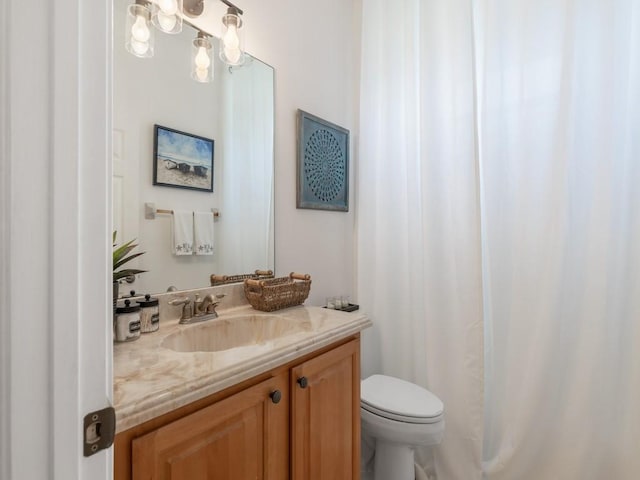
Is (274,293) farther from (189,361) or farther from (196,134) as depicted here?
(196,134)

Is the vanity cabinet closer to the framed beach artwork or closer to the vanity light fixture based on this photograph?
the framed beach artwork

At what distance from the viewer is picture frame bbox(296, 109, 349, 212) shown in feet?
5.47

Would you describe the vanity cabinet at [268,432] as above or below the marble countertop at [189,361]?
below

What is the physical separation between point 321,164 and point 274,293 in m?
0.80

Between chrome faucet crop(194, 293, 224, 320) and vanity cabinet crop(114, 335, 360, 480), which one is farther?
chrome faucet crop(194, 293, 224, 320)

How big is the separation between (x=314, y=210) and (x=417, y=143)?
0.65 metres

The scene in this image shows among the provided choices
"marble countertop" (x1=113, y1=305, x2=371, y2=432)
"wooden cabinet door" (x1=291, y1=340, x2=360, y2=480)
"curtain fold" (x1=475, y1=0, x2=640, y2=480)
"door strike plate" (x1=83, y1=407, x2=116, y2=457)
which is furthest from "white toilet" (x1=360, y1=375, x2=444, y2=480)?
"door strike plate" (x1=83, y1=407, x2=116, y2=457)

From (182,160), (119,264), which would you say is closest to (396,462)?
(119,264)

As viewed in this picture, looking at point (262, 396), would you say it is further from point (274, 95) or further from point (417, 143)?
point (417, 143)

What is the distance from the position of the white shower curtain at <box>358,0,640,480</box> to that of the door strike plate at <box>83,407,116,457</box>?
4.91 feet

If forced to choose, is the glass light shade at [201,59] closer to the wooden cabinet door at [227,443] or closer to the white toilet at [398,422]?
the wooden cabinet door at [227,443]

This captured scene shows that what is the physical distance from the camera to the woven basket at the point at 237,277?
1.31m

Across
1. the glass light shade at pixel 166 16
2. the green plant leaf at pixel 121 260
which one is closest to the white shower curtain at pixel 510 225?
the glass light shade at pixel 166 16

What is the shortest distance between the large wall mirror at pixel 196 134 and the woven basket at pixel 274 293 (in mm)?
123
